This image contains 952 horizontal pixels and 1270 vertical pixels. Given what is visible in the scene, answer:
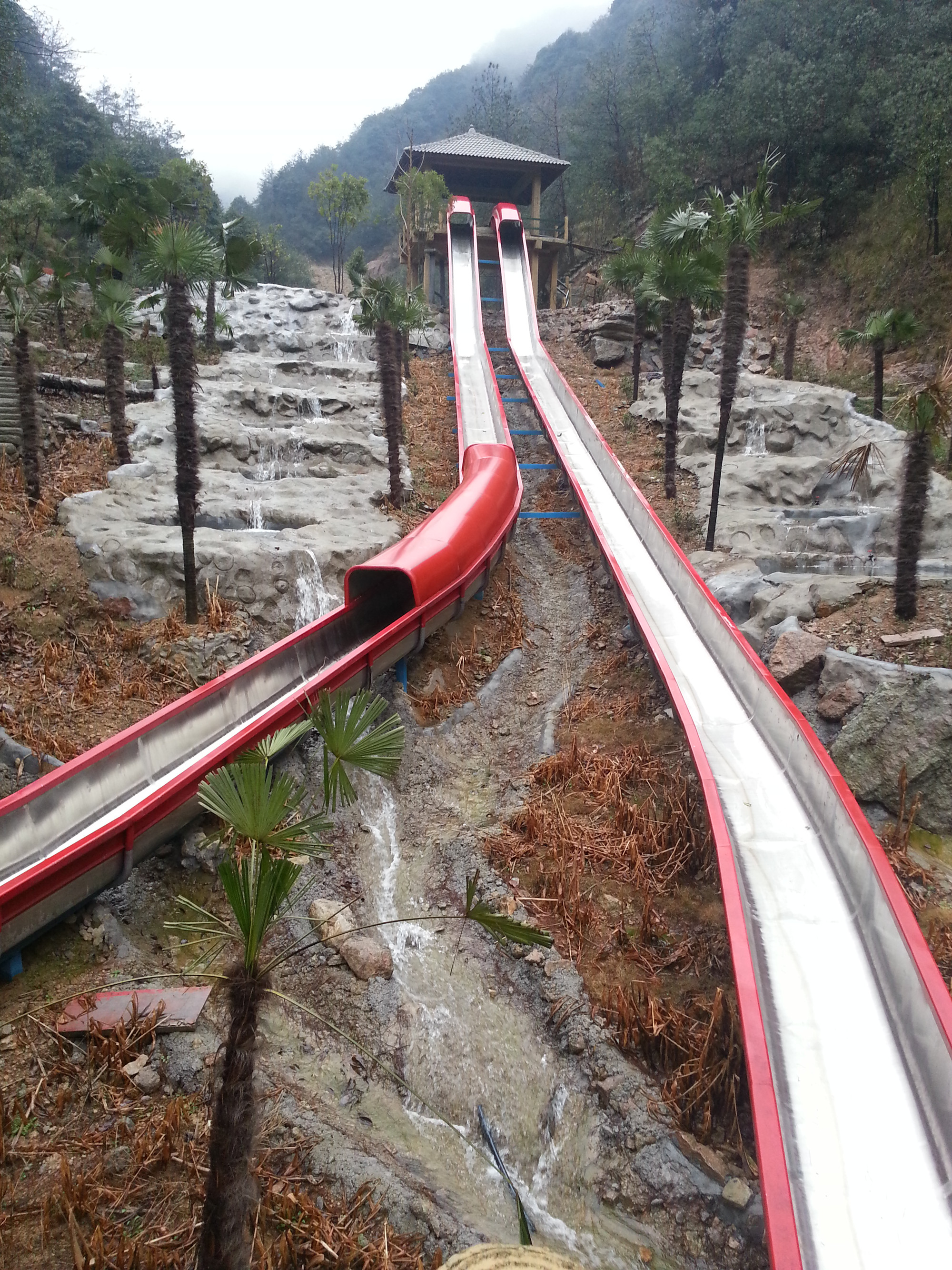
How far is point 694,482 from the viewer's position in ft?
53.3

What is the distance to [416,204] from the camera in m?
31.7

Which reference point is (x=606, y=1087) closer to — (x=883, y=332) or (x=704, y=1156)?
(x=704, y=1156)

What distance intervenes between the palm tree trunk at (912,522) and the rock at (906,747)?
2.48m

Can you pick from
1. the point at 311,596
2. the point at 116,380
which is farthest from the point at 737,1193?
the point at 116,380

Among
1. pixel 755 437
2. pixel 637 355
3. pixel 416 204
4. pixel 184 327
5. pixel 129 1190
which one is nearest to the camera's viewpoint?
pixel 129 1190

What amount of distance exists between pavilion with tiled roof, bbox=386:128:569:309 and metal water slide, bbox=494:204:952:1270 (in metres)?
26.9

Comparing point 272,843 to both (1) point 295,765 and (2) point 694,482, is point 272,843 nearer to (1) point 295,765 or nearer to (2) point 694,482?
(1) point 295,765

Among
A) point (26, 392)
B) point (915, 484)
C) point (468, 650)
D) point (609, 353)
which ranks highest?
point (609, 353)

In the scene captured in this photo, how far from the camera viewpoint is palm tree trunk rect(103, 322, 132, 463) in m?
13.4

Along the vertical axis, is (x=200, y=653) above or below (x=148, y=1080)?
above

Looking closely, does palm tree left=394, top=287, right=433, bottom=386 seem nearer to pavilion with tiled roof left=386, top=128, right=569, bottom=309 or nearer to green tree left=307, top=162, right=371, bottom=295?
pavilion with tiled roof left=386, top=128, right=569, bottom=309

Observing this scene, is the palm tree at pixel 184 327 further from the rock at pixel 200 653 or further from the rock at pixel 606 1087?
the rock at pixel 606 1087

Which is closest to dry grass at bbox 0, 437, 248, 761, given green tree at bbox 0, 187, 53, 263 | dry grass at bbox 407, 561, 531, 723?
dry grass at bbox 407, 561, 531, 723

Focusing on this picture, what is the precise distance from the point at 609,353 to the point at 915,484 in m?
16.6
